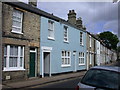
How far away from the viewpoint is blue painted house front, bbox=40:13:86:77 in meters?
18.6

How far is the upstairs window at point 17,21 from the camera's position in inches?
589

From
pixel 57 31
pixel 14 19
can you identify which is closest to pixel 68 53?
pixel 57 31

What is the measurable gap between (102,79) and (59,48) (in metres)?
16.2

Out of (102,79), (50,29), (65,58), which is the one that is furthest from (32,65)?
(102,79)

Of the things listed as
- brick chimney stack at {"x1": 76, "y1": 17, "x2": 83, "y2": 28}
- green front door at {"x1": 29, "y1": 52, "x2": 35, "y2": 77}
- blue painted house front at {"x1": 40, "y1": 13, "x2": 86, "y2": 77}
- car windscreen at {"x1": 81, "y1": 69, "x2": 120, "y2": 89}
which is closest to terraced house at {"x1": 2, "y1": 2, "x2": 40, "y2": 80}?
green front door at {"x1": 29, "y1": 52, "x2": 35, "y2": 77}

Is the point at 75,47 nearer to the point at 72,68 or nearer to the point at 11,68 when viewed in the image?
the point at 72,68

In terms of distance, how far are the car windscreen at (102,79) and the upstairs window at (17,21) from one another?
10491mm

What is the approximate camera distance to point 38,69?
17375 mm

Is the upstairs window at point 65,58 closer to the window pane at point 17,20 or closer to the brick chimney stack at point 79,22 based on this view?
the brick chimney stack at point 79,22

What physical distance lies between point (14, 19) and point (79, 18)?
17231mm

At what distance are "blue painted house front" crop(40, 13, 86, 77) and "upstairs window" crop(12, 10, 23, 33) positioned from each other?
294cm

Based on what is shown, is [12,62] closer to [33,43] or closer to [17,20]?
[33,43]

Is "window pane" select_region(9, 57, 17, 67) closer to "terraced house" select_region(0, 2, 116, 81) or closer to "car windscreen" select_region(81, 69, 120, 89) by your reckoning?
"terraced house" select_region(0, 2, 116, 81)

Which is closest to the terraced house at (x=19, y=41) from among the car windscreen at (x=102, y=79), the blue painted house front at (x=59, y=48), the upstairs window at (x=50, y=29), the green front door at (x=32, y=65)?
the green front door at (x=32, y=65)
